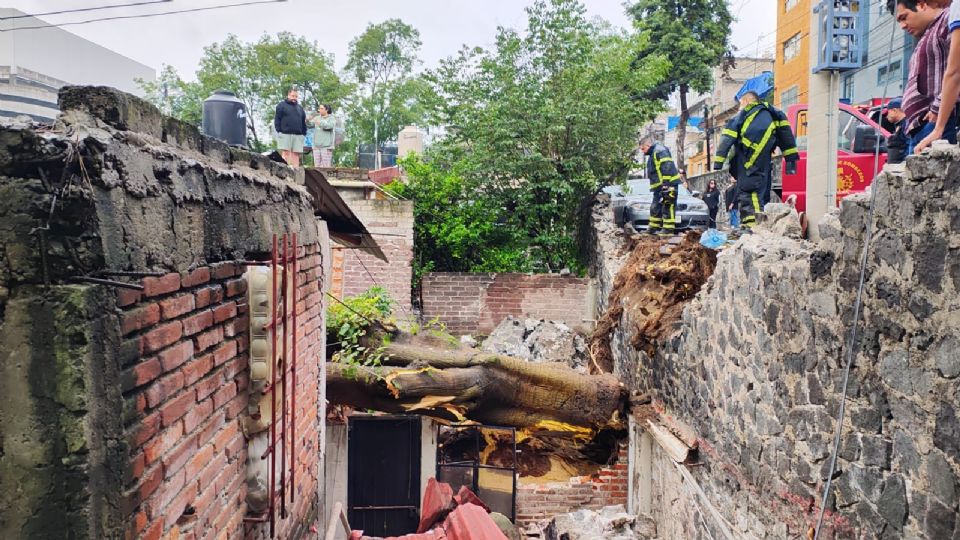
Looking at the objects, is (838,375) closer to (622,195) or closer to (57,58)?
(57,58)

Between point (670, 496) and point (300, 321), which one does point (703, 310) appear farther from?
point (300, 321)

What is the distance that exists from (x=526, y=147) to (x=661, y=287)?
7.37 meters

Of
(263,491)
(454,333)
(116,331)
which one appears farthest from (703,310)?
(454,333)

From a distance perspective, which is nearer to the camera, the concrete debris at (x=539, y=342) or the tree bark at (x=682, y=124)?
the concrete debris at (x=539, y=342)

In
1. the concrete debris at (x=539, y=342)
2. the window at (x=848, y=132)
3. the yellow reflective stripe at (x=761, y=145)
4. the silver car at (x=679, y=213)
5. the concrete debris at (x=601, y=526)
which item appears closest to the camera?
the yellow reflective stripe at (x=761, y=145)

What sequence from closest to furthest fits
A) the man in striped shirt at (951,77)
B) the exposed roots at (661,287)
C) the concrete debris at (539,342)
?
the man in striped shirt at (951,77), the exposed roots at (661,287), the concrete debris at (539,342)

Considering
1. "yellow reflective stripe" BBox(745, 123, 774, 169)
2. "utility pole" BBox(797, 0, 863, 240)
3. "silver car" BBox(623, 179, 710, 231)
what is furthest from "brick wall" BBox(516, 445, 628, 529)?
"utility pole" BBox(797, 0, 863, 240)

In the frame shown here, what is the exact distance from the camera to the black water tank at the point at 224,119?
386 cm

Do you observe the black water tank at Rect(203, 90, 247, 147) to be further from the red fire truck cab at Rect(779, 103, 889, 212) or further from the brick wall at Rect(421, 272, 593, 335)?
the brick wall at Rect(421, 272, 593, 335)

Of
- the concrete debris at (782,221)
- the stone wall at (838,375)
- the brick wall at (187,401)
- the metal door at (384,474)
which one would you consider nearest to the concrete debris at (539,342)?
the metal door at (384,474)

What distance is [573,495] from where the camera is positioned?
9672 millimetres

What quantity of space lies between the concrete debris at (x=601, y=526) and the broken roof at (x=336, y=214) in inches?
171

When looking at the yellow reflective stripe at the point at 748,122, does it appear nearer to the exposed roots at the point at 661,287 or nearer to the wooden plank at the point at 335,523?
the exposed roots at the point at 661,287

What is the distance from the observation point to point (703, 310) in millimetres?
6266
